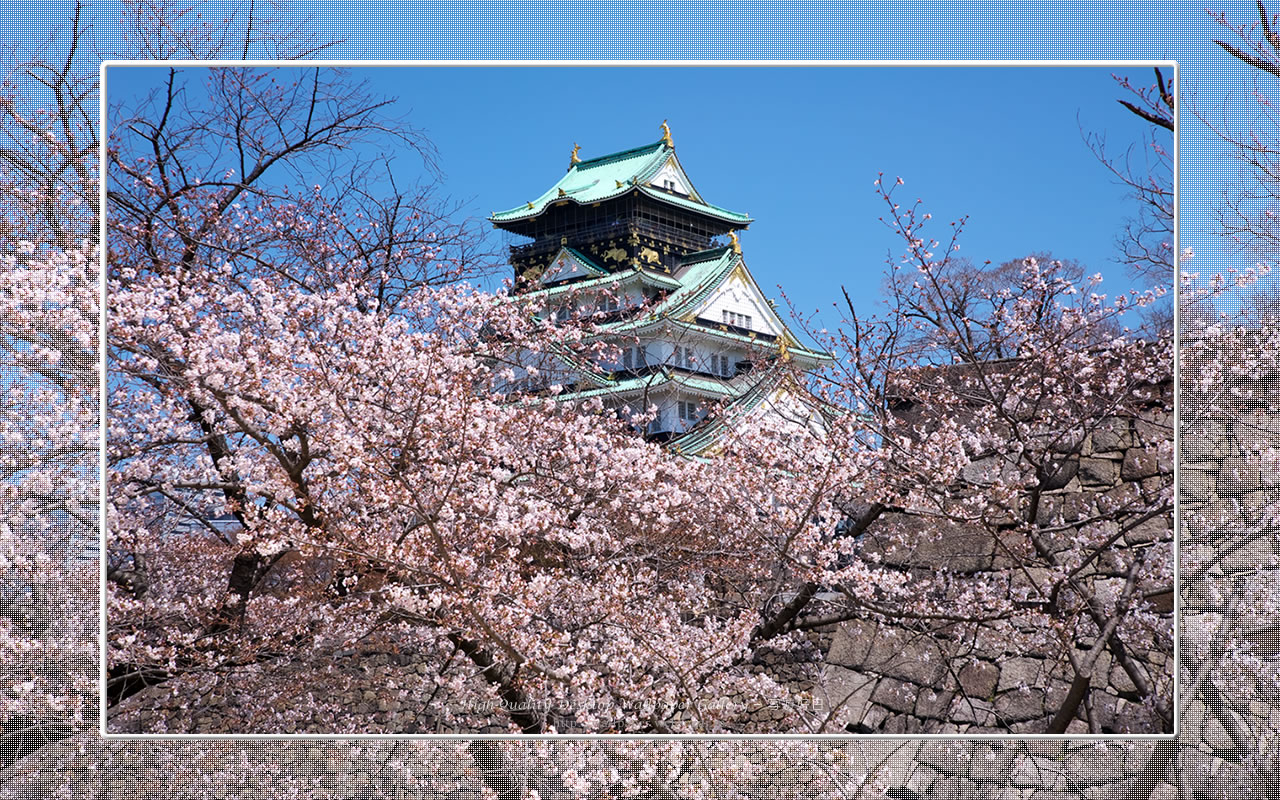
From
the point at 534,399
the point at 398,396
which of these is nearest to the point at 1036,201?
the point at 534,399

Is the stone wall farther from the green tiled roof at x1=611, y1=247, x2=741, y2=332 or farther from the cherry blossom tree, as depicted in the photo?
the green tiled roof at x1=611, y1=247, x2=741, y2=332

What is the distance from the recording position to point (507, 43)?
3162 millimetres

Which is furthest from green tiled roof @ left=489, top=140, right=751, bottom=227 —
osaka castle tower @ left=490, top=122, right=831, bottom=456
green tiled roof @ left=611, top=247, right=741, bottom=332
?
green tiled roof @ left=611, top=247, right=741, bottom=332

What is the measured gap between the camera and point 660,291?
3043 mm

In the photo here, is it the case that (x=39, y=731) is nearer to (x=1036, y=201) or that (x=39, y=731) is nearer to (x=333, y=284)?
(x=333, y=284)

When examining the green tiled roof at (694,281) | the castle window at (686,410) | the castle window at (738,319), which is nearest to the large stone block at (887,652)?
the castle window at (686,410)

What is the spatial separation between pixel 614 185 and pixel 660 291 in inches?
12.1

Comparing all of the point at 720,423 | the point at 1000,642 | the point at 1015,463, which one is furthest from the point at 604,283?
the point at 1000,642

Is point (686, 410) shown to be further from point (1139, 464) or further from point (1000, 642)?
point (1139, 464)

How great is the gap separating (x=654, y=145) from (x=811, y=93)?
45 centimetres

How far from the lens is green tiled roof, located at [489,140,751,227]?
120 inches

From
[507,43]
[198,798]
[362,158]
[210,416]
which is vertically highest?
[507,43]

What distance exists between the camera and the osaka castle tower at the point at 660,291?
305 cm

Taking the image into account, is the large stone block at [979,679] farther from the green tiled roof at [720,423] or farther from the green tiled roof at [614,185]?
the green tiled roof at [614,185]
